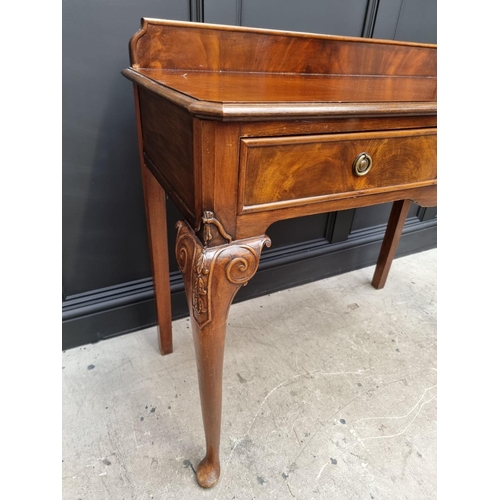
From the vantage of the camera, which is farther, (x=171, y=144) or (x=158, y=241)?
(x=158, y=241)

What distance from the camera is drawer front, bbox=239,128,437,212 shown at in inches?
21.2

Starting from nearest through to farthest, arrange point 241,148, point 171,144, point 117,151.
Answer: point 241,148 < point 171,144 < point 117,151

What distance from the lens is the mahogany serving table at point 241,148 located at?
20.2 inches

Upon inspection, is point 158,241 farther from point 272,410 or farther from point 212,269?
point 272,410

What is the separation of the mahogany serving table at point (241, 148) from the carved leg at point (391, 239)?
593 millimetres

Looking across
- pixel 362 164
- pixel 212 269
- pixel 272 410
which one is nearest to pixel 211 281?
pixel 212 269

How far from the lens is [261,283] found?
1.43 meters

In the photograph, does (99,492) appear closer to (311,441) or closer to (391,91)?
(311,441)

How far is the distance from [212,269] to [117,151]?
61 cm

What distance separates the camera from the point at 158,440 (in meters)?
0.91

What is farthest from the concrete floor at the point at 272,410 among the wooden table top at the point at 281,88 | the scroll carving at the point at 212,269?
the wooden table top at the point at 281,88

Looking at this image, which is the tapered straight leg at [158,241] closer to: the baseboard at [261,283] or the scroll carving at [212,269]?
the baseboard at [261,283]

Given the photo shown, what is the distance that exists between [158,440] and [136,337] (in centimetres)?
38

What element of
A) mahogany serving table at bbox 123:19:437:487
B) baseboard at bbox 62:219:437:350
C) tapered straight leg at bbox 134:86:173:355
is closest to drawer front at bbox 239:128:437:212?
mahogany serving table at bbox 123:19:437:487
